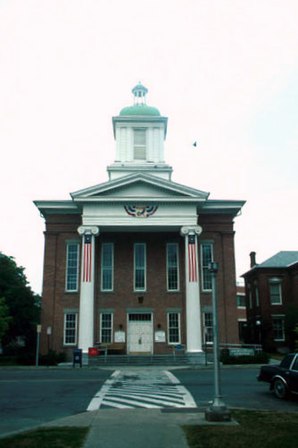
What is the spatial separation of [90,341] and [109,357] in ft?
6.11

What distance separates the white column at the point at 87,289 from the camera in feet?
112

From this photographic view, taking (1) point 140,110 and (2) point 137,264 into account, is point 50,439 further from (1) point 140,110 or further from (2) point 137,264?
(1) point 140,110

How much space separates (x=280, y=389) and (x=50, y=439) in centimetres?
860

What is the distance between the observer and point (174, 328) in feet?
123

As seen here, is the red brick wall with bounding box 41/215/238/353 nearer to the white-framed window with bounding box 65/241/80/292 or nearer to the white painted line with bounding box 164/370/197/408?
the white-framed window with bounding box 65/241/80/292

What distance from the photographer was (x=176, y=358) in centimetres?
3466

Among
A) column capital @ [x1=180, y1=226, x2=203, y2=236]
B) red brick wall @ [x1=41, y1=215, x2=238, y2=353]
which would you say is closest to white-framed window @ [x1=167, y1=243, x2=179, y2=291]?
red brick wall @ [x1=41, y1=215, x2=238, y2=353]

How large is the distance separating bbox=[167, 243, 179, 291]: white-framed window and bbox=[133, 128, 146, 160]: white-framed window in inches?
355

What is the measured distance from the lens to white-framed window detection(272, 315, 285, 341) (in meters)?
48.6

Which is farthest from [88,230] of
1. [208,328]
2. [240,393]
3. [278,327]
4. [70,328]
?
[278,327]

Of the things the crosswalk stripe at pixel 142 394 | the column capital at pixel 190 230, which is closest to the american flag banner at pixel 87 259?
the column capital at pixel 190 230

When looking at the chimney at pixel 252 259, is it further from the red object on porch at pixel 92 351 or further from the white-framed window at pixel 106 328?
the red object on porch at pixel 92 351

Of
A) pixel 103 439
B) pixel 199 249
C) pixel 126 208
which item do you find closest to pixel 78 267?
pixel 126 208

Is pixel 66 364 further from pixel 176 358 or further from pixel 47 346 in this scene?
pixel 176 358
